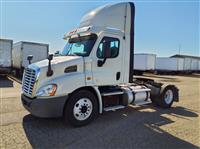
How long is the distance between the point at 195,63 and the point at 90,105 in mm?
45588

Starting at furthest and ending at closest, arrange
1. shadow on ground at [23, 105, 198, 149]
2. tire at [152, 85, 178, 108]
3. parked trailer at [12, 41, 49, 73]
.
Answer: parked trailer at [12, 41, 49, 73] < tire at [152, 85, 178, 108] < shadow on ground at [23, 105, 198, 149]

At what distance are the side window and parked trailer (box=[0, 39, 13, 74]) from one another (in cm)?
1464

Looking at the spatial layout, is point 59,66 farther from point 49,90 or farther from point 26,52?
point 26,52

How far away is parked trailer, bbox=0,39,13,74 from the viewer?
58.8 feet

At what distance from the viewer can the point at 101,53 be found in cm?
592

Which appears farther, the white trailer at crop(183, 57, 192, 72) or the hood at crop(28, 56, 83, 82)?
the white trailer at crop(183, 57, 192, 72)

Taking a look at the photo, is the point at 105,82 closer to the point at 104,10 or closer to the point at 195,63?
the point at 104,10

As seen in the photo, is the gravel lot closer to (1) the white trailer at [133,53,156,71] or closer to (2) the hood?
(2) the hood

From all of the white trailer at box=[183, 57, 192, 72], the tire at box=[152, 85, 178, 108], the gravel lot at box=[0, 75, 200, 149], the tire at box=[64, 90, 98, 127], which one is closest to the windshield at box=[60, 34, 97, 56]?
the tire at box=[64, 90, 98, 127]

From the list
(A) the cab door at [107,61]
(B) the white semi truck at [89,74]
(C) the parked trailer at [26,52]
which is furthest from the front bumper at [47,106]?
(C) the parked trailer at [26,52]

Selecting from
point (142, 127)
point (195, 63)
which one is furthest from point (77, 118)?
point (195, 63)

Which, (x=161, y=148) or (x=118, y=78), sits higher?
(x=118, y=78)

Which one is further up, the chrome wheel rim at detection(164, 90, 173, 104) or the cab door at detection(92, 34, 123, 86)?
the cab door at detection(92, 34, 123, 86)

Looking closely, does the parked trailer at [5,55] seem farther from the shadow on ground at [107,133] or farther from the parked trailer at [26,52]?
the shadow on ground at [107,133]
